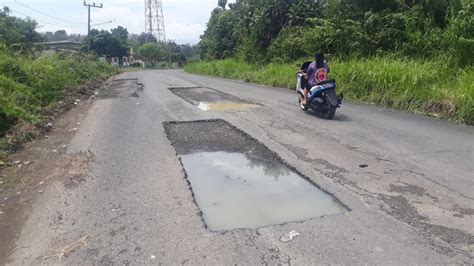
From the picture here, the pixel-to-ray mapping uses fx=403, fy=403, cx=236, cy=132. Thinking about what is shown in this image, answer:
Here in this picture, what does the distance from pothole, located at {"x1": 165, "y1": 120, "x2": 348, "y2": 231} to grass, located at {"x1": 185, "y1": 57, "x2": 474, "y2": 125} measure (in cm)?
490

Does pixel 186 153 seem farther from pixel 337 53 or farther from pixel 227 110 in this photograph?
pixel 337 53

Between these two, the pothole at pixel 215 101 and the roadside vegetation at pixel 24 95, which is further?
the pothole at pixel 215 101

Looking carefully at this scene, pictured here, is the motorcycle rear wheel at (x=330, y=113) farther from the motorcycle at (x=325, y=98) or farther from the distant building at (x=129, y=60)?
the distant building at (x=129, y=60)

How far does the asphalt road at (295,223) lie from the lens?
3.35m

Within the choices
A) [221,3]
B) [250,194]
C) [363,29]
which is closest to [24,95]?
[250,194]

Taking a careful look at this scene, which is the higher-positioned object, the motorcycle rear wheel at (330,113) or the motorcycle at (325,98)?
the motorcycle at (325,98)

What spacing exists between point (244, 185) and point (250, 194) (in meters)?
0.33

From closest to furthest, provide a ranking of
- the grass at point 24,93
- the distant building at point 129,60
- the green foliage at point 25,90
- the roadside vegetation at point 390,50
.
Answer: the grass at point 24,93
the green foliage at point 25,90
the roadside vegetation at point 390,50
the distant building at point 129,60

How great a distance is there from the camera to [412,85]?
34.7 feet

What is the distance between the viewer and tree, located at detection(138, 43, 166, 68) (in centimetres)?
8612

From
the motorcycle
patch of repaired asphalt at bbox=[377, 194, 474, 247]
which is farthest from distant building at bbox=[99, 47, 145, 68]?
patch of repaired asphalt at bbox=[377, 194, 474, 247]

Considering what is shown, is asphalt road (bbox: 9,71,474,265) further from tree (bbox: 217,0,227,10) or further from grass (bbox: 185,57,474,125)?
tree (bbox: 217,0,227,10)

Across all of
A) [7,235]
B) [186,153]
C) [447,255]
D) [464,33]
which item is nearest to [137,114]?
[186,153]

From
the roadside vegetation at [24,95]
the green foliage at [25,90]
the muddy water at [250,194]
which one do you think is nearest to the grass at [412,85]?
the muddy water at [250,194]
